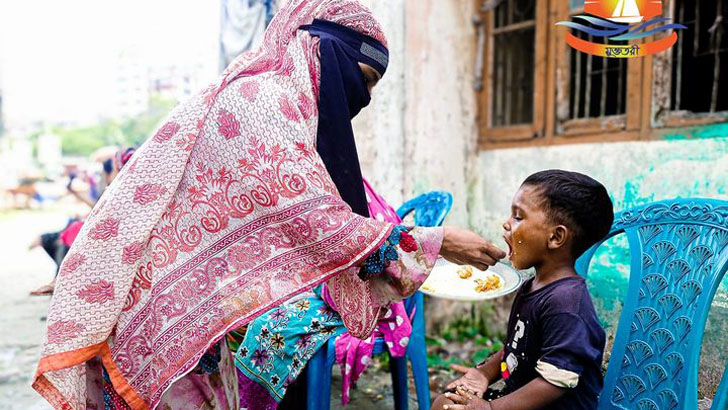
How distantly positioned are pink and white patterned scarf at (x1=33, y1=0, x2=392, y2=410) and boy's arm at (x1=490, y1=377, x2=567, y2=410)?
57 cm

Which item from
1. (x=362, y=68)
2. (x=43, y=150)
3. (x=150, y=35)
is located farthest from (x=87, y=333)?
(x=43, y=150)

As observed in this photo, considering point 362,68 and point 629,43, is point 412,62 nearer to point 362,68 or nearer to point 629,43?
point 629,43

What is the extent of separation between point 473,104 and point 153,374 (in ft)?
11.4

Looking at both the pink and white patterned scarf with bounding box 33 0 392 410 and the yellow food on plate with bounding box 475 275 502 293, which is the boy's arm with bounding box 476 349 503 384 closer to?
the yellow food on plate with bounding box 475 275 502 293

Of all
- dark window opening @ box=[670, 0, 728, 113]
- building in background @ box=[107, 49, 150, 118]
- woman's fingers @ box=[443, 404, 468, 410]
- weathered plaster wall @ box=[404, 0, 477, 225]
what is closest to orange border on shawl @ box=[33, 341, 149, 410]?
woman's fingers @ box=[443, 404, 468, 410]

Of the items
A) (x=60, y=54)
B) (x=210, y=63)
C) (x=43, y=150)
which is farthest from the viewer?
(x=60, y=54)

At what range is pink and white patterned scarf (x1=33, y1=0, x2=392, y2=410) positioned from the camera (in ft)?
4.99

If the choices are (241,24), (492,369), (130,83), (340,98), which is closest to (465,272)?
(492,369)

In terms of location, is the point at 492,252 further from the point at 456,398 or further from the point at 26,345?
the point at 26,345

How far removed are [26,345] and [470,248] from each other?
4461 mm

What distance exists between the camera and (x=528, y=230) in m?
1.63

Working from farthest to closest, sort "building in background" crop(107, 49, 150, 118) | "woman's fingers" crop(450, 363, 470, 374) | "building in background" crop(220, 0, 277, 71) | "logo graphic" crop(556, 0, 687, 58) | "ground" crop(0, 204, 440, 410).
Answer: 1. "building in background" crop(107, 49, 150, 118)
2. "building in background" crop(220, 0, 277, 71)
3. "woman's fingers" crop(450, 363, 470, 374)
4. "ground" crop(0, 204, 440, 410)
5. "logo graphic" crop(556, 0, 687, 58)

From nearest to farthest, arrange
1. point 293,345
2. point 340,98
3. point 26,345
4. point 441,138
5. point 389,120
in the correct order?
1. point 340,98
2. point 293,345
3. point 389,120
4. point 441,138
5. point 26,345

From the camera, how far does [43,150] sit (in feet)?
97.9
